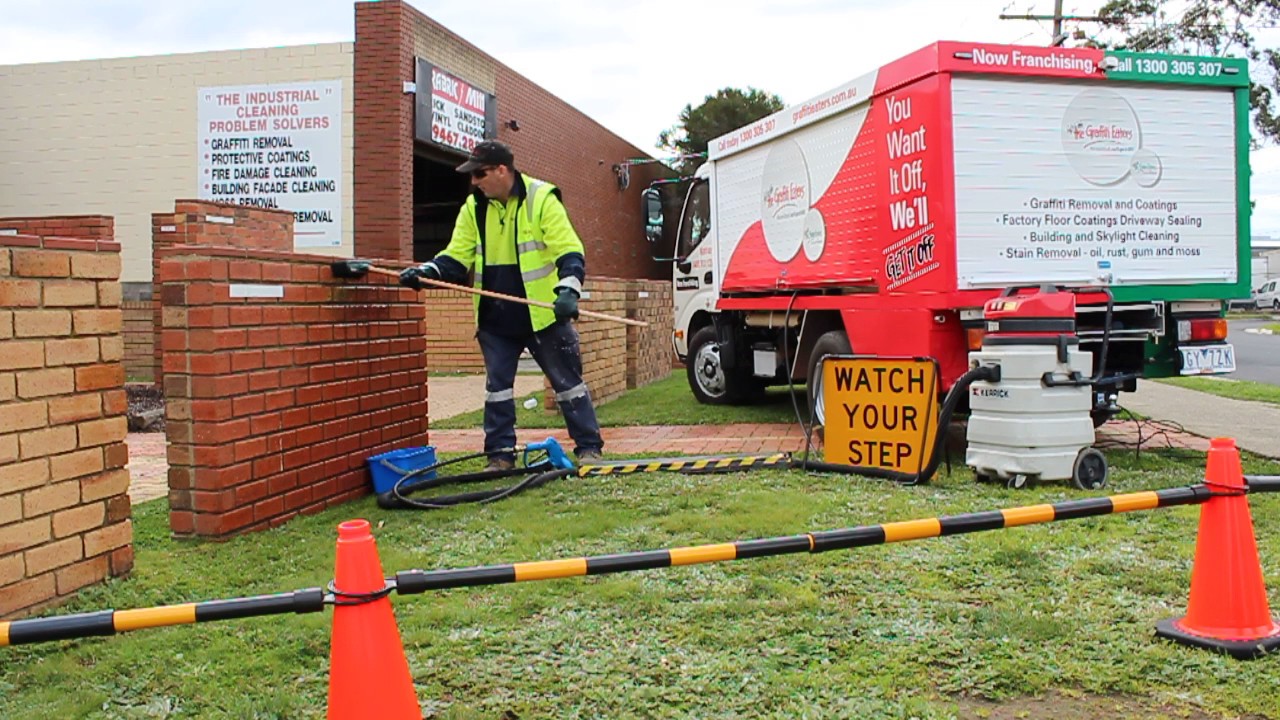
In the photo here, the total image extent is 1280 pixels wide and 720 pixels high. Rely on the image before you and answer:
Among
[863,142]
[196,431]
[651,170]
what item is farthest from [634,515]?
[651,170]

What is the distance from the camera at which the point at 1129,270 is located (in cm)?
750

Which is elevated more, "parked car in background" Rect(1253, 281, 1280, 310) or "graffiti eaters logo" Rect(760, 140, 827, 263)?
"parked car in background" Rect(1253, 281, 1280, 310)

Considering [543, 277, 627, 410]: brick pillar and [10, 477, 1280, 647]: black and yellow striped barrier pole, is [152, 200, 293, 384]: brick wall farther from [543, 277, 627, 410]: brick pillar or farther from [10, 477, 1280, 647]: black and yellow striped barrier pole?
[10, 477, 1280, 647]: black and yellow striped barrier pole

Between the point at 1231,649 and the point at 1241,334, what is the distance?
108 ft

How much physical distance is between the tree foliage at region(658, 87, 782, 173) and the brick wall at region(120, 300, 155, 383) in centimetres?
2880

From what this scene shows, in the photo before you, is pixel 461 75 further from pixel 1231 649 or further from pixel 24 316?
pixel 1231 649

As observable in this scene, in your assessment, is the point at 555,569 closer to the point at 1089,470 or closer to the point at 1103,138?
the point at 1089,470

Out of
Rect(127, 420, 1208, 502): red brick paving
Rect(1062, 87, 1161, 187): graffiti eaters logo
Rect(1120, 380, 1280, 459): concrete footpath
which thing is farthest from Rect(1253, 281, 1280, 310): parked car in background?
Rect(1062, 87, 1161, 187): graffiti eaters logo

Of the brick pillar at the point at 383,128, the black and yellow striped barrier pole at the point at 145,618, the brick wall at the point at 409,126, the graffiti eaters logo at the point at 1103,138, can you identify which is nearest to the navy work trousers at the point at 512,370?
the graffiti eaters logo at the point at 1103,138

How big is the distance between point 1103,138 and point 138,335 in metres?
13.2

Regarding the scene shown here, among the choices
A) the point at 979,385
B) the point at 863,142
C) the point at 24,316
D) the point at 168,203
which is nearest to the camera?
the point at 24,316

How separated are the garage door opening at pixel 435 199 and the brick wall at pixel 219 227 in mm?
6077

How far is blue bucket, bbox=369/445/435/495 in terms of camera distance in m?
6.39

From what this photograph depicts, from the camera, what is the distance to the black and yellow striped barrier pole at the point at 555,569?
2541mm
